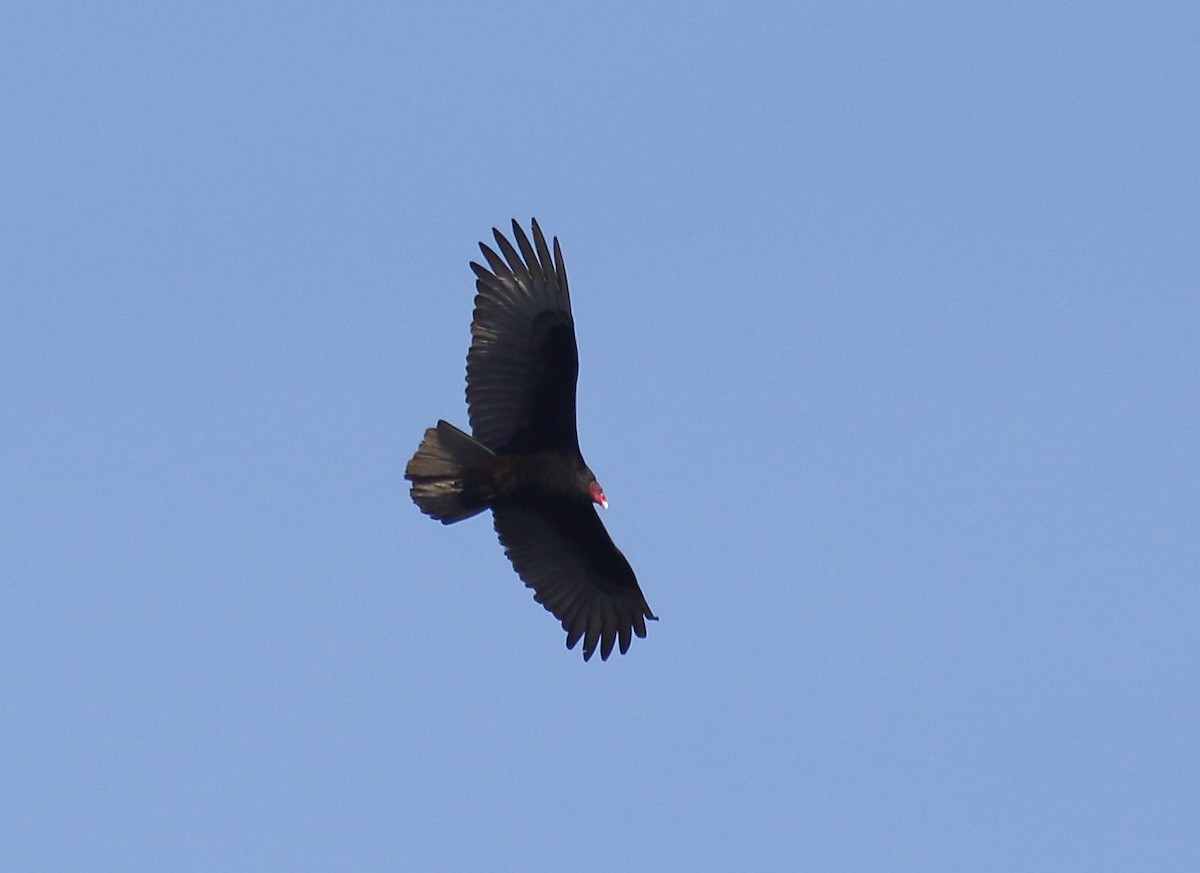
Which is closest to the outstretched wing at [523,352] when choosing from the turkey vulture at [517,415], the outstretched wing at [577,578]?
the turkey vulture at [517,415]

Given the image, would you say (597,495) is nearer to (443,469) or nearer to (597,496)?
(597,496)

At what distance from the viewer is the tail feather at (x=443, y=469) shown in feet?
53.9

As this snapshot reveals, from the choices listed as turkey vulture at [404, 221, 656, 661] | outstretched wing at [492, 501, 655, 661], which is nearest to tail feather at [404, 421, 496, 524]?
turkey vulture at [404, 221, 656, 661]

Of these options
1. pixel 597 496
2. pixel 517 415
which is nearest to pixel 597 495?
pixel 597 496

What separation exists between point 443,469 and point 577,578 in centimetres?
153

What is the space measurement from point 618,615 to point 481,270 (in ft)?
9.60

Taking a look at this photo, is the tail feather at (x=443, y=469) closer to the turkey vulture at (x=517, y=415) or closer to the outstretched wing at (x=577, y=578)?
the turkey vulture at (x=517, y=415)

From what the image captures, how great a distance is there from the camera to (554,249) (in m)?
16.4

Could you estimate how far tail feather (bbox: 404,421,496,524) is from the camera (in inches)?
647

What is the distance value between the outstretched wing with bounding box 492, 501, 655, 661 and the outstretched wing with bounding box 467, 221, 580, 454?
30.2 inches

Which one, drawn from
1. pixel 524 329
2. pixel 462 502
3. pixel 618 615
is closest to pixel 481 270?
pixel 524 329

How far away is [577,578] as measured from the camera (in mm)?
17250

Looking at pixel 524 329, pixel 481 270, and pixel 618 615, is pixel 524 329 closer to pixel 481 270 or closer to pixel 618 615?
pixel 481 270

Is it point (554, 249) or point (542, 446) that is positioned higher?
point (554, 249)
